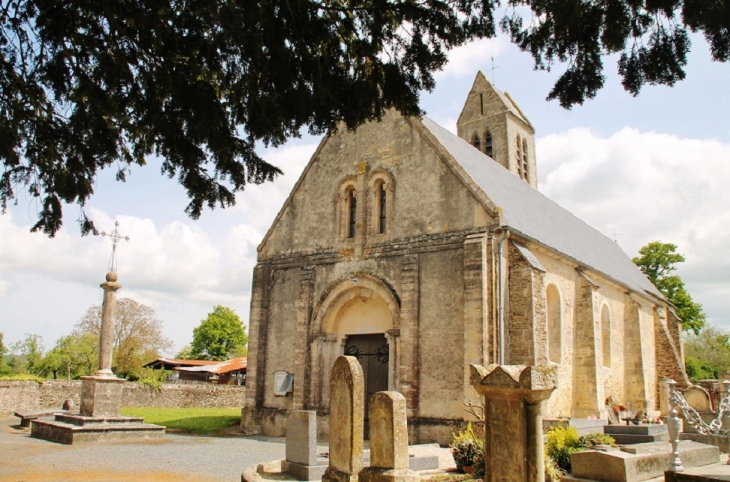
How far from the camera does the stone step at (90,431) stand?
54.2 ft

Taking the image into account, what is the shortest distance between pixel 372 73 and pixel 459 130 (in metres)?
28.0

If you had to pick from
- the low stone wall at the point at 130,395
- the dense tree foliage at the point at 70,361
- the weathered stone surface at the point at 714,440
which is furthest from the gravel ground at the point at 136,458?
the dense tree foliage at the point at 70,361

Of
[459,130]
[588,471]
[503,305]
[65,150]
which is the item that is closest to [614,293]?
[503,305]

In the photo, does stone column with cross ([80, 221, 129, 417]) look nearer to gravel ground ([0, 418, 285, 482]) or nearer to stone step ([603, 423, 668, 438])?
gravel ground ([0, 418, 285, 482])

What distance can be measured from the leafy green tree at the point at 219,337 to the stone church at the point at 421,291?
58.4 m

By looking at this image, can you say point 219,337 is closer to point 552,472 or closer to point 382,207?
point 382,207

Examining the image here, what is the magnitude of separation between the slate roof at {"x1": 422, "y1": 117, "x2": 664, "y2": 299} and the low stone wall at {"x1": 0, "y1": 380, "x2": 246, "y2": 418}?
14932 mm

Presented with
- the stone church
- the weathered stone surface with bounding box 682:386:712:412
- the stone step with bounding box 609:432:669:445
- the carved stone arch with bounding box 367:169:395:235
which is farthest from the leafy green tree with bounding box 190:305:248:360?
the stone step with bounding box 609:432:669:445

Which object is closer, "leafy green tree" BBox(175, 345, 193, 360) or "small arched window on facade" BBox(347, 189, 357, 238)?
"small arched window on facade" BBox(347, 189, 357, 238)

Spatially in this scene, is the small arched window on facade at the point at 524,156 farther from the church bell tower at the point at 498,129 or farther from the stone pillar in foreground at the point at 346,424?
the stone pillar in foreground at the point at 346,424

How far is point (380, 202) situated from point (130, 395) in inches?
722

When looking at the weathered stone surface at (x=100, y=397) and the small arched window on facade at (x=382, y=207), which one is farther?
the small arched window on facade at (x=382, y=207)

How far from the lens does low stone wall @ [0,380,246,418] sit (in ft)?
84.0

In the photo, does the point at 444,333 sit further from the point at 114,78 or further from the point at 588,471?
the point at 114,78
